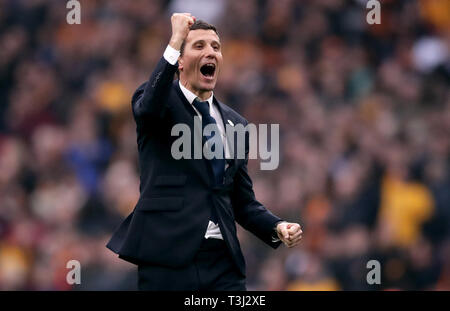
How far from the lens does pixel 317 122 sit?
936 cm

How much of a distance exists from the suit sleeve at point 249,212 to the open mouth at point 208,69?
45 cm

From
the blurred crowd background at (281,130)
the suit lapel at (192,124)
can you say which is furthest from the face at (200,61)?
the blurred crowd background at (281,130)

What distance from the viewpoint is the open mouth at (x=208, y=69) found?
15.4 feet

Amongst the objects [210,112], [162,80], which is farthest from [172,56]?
[210,112]

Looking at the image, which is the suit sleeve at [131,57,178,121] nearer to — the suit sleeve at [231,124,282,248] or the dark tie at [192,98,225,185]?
the dark tie at [192,98,225,185]

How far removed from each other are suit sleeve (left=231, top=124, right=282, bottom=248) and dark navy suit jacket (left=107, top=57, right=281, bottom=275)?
0.66 ft

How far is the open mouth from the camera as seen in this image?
4.70 metres

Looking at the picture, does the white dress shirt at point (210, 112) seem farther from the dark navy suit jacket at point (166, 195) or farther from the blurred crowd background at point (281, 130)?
the blurred crowd background at point (281, 130)

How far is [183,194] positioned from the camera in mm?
4473

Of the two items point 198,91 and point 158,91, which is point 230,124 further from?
point 158,91

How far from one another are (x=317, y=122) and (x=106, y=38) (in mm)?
2587

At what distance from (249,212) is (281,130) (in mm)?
4582

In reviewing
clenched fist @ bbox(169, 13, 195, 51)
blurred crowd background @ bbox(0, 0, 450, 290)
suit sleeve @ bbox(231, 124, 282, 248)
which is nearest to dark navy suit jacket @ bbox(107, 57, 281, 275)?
clenched fist @ bbox(169, 13, 195, 51)
